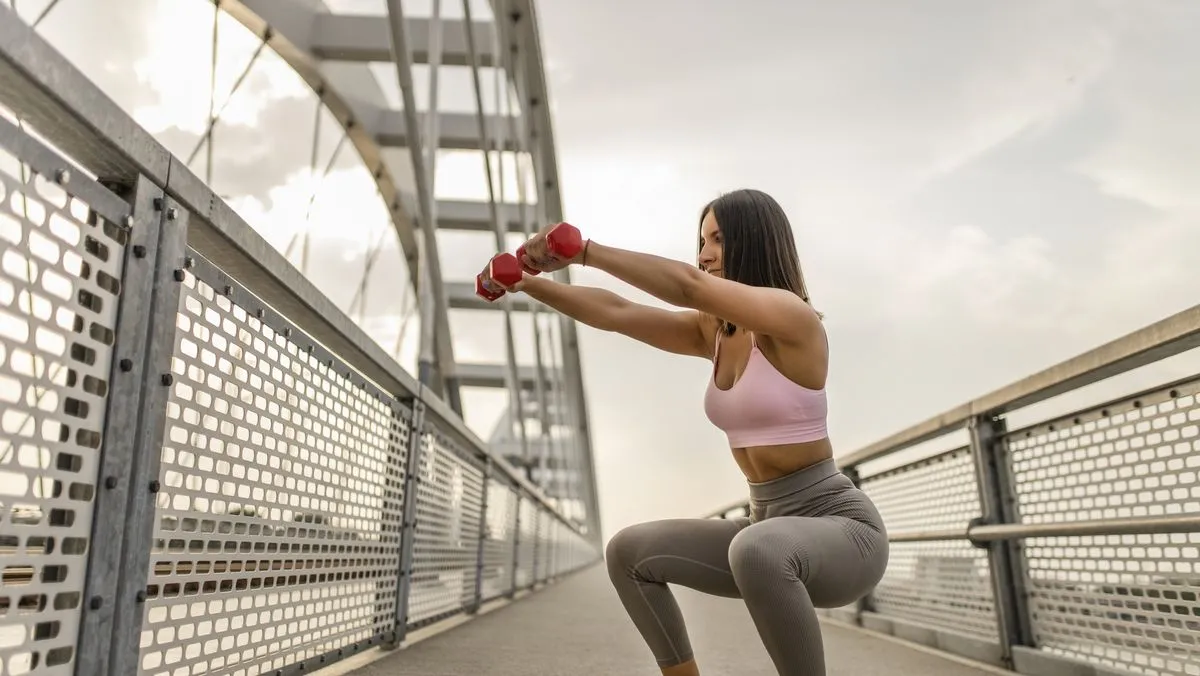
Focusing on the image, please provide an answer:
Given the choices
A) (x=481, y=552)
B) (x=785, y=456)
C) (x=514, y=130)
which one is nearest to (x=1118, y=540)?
(x=785, y=456)

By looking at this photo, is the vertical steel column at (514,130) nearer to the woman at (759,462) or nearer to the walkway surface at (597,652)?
the walkway surface at (597,652)

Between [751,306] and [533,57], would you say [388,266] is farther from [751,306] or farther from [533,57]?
[751,306]

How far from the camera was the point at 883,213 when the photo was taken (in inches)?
368

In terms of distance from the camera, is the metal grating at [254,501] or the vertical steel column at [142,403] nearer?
the vertical steel column at [142,403]

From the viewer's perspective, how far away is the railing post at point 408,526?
122 inches

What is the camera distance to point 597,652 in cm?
339

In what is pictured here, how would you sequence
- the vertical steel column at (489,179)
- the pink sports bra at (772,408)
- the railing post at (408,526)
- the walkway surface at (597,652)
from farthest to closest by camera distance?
the vertical steel column at (489,179) < the railing post at (408,526) < the walkway surface at (597,652) < the pink sports bra at (772,408)

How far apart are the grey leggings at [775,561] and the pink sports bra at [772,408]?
0.09m

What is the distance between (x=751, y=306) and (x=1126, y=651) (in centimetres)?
160

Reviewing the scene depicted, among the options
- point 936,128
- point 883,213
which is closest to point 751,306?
point 936,128

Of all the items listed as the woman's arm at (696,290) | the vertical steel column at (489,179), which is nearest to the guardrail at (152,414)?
the woman's arm at (696,290)

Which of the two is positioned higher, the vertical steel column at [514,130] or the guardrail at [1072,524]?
the vertical steel column at [514,130]

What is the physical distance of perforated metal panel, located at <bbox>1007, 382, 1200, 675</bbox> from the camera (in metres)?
2.06

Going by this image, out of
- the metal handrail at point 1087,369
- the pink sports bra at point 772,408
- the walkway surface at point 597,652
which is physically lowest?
the walkway surface at point 597,652
